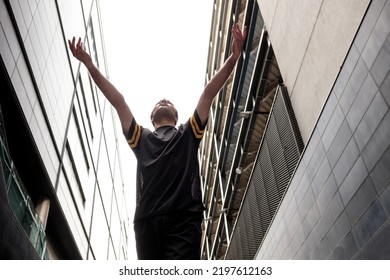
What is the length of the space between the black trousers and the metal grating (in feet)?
23.2

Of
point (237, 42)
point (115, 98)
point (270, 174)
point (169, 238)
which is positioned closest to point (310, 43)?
point (237, 42)

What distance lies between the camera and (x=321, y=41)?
6738mm

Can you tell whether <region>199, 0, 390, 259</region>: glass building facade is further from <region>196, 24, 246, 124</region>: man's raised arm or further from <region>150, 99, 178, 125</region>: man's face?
<region>150, 99, 178, 125</region>: man's face

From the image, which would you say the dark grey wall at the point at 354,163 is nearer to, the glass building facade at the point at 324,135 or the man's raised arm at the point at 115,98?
the glass building facade at the point at 324,135

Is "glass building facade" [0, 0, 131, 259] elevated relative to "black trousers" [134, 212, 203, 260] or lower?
elevated

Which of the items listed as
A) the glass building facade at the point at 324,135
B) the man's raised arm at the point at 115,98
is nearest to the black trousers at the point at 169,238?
the man's raised arm at the point at 115,98

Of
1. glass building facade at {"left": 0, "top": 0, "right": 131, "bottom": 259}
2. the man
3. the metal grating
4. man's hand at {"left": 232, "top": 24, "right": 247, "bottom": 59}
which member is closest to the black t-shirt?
the man

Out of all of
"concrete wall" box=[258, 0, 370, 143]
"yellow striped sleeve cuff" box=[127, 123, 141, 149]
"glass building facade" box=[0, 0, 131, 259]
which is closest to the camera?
"yellow striped sleeve cuff" box=[127, 123, 141, 149]

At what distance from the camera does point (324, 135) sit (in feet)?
20.4

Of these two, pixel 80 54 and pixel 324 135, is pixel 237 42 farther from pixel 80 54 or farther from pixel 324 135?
pixel 324 135

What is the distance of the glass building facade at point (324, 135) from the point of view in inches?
174

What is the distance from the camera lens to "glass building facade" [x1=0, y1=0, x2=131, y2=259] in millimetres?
7770

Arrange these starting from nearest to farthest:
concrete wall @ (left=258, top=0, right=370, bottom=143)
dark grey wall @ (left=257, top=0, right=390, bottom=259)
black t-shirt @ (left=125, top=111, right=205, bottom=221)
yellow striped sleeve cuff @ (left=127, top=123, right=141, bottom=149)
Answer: black t-shirt @ (left=125, top=111, right=205, bottom=221), yellow striped sleeve cuff @ (left=127, top=123, right=141, bottom=149), dark grey wall @ (left=257, top=0, right=390, bottom=259), concrete wall @ (left=258, top=0, right=370, bottom=143)

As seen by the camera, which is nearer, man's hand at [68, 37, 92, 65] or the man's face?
the man's face
